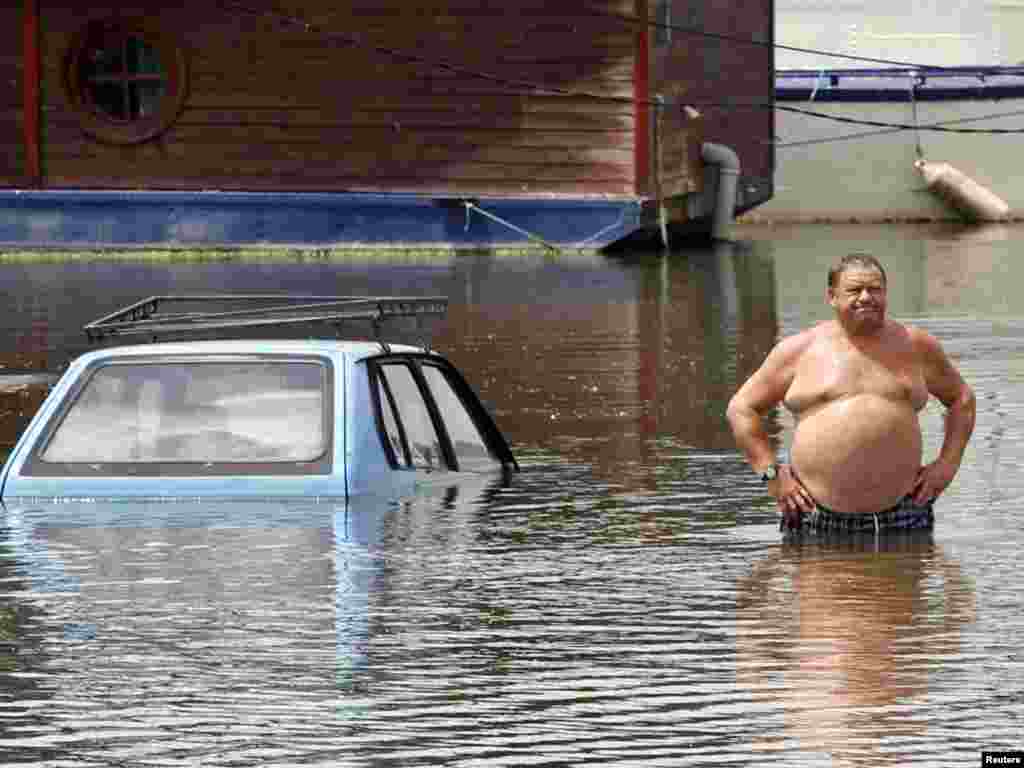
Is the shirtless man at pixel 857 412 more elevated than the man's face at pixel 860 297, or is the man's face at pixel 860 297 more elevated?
the man's face at pixel 860 297

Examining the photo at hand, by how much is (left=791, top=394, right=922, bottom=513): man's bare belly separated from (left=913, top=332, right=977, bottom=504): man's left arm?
0.07m

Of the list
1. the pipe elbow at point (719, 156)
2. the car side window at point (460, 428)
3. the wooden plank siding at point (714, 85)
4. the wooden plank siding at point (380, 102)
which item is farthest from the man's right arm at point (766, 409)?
the pipe elbow at point (719, 156)

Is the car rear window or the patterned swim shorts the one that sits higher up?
the car rear window

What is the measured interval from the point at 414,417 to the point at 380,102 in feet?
88.4

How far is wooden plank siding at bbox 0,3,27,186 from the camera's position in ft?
130

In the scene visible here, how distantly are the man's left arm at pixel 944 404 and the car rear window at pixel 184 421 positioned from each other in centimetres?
232

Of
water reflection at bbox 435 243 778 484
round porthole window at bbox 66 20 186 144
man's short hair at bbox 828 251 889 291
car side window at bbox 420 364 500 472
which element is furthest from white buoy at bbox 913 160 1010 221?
man's short hair at bbox 828 251 889 291

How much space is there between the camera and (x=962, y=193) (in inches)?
2108

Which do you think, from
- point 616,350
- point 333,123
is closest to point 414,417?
point 616,350

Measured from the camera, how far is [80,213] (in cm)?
3953

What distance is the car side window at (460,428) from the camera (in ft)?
43.5

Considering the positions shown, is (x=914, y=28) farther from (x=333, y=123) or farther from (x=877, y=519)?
(x=877, y=519)

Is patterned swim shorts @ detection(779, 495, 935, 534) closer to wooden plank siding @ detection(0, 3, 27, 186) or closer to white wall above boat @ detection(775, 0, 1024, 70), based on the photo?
wooden plank siding @ detection(0, 3, 27, 186)

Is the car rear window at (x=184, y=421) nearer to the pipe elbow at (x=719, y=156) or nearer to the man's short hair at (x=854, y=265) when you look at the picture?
the man's short hair at (x=854, y=265)
